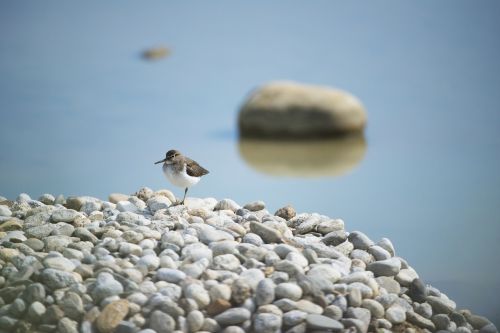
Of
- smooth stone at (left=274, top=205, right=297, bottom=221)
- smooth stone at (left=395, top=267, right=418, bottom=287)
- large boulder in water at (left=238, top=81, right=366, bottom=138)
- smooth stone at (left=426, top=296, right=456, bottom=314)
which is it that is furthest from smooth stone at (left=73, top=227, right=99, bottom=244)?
large boulder in water at (left=238, top=81, right=366, bottom=138)

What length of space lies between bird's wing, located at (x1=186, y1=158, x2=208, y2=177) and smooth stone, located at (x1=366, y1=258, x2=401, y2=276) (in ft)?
4.72

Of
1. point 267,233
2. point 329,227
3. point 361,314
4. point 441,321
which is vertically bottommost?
point 361,314

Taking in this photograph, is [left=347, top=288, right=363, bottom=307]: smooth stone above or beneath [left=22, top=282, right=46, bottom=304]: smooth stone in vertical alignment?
above

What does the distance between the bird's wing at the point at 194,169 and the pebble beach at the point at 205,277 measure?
1.02 feet

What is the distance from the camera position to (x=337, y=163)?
29.1 ft

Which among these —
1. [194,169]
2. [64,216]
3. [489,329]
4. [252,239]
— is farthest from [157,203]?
[489,329]

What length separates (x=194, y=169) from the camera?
489cm

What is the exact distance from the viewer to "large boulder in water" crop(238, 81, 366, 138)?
33.9 feet

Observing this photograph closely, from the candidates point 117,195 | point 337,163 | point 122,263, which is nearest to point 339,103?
point 337,163

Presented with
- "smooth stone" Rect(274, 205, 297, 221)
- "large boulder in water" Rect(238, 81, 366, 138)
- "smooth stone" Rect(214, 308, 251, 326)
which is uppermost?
"large boulder in water" Rect(238, 81, 366, 138)

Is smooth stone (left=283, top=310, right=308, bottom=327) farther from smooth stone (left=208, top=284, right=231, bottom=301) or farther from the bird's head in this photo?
the bird's head

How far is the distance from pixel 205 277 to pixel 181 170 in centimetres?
125

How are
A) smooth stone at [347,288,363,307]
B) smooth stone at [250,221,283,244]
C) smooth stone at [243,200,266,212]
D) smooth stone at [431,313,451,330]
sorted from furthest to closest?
1. smooth stone at [243,200,266,212]
2. smooth stone at [250,221,283,244]
3. smooth stone at [431,313,451,330]
4. smooth stone at [347,288,363,307]

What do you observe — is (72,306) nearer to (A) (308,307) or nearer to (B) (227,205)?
(A) (308,307)
